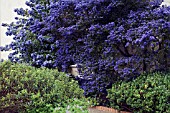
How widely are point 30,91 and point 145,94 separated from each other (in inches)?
77.6

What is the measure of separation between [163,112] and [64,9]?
2678 millimetres

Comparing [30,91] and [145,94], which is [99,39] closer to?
[145,94]

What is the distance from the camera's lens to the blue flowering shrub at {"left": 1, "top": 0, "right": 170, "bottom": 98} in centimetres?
498

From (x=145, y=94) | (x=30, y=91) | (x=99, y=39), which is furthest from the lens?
(x=99, y=39)

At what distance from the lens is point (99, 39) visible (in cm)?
534

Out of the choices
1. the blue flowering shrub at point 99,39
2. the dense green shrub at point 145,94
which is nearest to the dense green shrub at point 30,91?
the dense green shrub at point 145,94

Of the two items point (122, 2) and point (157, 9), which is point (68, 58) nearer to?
point (122, 2)

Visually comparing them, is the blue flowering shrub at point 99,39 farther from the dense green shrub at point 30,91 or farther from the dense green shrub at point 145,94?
the dense green shrub at point 30,91

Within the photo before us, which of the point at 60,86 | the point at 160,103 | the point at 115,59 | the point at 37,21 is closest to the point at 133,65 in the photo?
the point at 115,59

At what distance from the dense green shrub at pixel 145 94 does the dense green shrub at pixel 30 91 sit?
1182mm

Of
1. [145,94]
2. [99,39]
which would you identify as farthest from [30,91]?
[99,39]

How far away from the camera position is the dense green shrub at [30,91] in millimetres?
3389

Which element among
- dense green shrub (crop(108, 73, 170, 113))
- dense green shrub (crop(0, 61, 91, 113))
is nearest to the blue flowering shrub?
dense green shrub (crop(108, 73, 170, 113))

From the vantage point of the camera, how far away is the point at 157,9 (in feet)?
17.0
